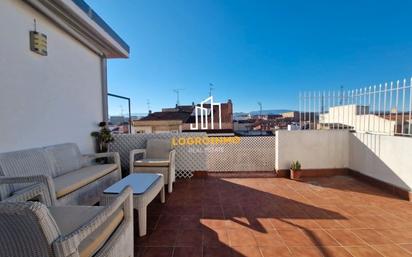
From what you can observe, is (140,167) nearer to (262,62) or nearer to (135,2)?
(135,2)

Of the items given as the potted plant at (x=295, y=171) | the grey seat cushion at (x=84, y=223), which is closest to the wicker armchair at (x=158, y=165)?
the grey seat cushion at (x=84, y=223)

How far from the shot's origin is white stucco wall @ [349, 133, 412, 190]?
3.51 meters

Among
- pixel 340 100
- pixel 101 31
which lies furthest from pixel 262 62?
pixel 101 31

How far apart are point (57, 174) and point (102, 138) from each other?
1786mm

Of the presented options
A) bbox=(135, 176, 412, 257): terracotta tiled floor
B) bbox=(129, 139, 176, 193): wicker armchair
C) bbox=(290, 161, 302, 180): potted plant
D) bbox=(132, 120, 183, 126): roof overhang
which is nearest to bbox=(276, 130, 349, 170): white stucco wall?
bbox=(290, 161, 302, 180): potted plant

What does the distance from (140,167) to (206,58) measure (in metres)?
8.47

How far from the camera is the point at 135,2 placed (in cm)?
564

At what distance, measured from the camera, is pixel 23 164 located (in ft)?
8.56

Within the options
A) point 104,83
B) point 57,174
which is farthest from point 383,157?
point 104,83

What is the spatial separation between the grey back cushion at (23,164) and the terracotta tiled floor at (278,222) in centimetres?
151

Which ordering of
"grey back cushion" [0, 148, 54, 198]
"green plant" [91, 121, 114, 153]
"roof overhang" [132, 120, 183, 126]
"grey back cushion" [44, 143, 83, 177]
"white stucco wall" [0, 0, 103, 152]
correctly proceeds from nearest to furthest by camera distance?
"grey back cushion" [0, 148, 54, 198]
"white stucco wall" [0, 0, 103, 152]
"grey back cushion" [44, 143, 83, 177]
"green plant" [91, 121, 114, 153]
"roof overhang" [132, 120, 183, 126]

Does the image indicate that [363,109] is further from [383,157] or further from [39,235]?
[39,235]

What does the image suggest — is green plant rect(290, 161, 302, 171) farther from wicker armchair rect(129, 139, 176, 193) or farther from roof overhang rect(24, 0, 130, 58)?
→ roof overhang rect(24, 0, 130, 58)

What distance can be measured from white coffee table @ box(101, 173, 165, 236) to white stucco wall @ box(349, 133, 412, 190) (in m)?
4.05
